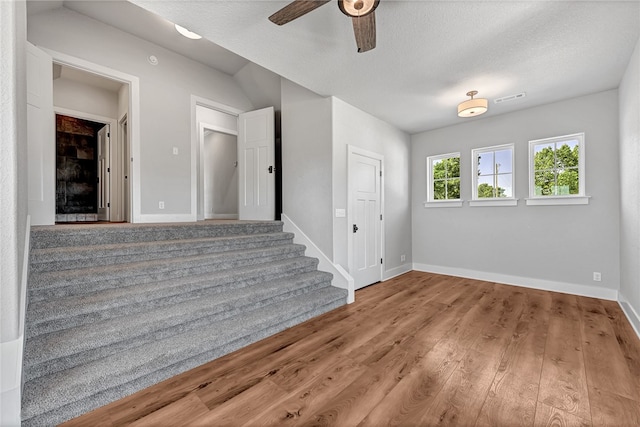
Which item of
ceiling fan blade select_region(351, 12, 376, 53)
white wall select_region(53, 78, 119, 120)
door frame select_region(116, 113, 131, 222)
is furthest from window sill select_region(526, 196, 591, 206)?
white wall select_region(53, 78, 119, 120)

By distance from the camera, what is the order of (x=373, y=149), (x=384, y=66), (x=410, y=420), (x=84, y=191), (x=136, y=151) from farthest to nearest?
(x=84, y=191)
(x=373, y=149)
(x=136, y=151)
(x=384, y=66)
(x=410, y=420)

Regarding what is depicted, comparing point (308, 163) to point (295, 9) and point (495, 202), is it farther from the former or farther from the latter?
point (495, 202)

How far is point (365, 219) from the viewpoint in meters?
4.18

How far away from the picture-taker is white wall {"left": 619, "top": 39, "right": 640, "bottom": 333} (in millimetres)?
2490

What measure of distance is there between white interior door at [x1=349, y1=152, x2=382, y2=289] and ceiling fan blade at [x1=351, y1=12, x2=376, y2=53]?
73.4 inches

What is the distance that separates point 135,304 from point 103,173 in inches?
210

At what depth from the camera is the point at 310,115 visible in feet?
12.6

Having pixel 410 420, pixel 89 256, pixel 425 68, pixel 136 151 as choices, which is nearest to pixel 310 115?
pixel 425 68

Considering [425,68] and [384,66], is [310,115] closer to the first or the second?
[384,66]

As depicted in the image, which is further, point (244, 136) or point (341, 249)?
point (244, 136)

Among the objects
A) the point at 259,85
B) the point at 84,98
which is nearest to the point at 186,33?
the point at 259,85

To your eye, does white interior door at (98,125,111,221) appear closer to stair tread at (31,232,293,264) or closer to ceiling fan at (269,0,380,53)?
stair tread at (31,232,293,264)

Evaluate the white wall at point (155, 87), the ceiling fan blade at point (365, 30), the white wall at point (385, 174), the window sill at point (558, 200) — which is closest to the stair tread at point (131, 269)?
the white wall at point (385, 174)

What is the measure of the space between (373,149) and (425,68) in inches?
61.8
